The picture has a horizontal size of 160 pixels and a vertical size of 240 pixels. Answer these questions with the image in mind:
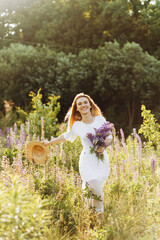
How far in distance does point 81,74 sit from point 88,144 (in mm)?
8985

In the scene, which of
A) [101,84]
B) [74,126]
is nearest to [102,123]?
[74,126]

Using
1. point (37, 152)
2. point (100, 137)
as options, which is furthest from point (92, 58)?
point (100, 137)

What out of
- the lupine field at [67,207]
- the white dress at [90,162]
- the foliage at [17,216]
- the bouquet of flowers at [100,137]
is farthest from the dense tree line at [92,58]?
the foliage at [17,216]

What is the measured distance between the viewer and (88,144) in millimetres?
3451

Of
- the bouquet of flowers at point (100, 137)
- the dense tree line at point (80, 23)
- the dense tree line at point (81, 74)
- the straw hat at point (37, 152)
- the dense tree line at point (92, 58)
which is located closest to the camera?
the bouquet of flowers at point (100, 137)

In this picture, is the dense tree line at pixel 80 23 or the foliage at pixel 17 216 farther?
the dense tree line at pixel 80 23

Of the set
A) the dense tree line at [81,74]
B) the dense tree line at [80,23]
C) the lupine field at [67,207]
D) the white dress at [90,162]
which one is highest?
the dense tree line at [80,23]

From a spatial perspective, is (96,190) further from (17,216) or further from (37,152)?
(17,216)

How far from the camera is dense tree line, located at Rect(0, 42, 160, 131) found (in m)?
11.6

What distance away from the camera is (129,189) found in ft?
13.3

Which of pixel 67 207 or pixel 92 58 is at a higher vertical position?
pixel 92 58

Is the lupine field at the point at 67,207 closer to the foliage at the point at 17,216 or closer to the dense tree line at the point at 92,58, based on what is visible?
the foliage at the point at 17,216

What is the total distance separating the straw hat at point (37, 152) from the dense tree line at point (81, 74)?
25.7 ft

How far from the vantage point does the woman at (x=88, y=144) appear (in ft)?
10.8
